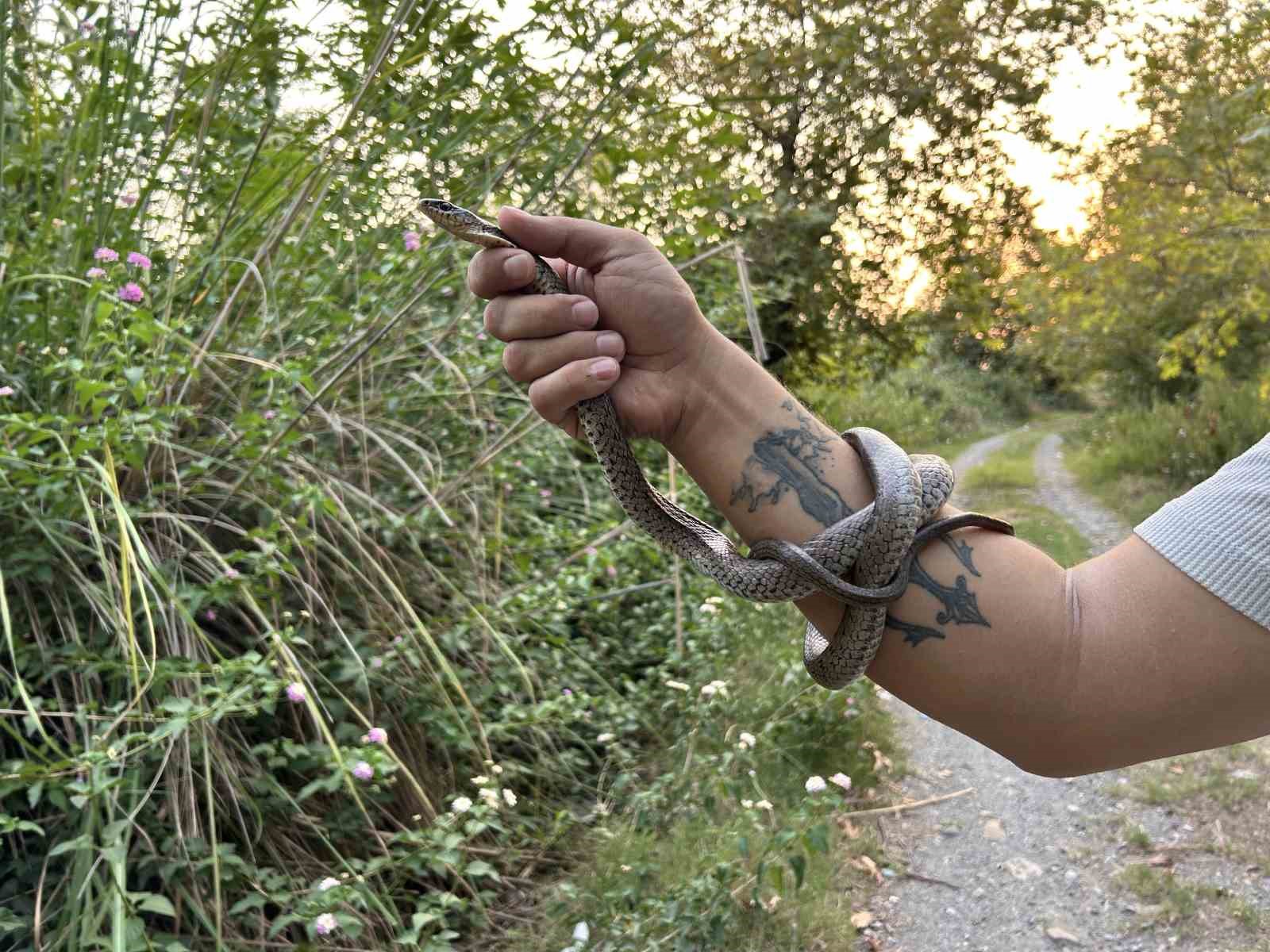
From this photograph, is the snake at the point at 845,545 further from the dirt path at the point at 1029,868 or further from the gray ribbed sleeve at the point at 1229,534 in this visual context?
the dirt path at the point at 1029,868

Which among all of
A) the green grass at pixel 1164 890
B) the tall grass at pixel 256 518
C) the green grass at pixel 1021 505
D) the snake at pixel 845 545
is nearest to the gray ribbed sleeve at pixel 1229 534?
the snake at pixel 845 545

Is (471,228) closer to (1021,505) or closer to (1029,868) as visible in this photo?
(1029,868)

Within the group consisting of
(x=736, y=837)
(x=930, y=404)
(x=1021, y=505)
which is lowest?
(x=930, y=404)

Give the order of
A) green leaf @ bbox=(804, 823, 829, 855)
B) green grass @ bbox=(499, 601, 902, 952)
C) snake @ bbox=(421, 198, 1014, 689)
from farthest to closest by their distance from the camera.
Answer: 1. green grass @ bbox=(499, 601, 902, 952)
2. green leaf @ bbox=(804, 823, 829, 855)
3. snake @ bbox=(421, 198, 1014, 689)

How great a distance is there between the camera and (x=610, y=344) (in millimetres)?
1375

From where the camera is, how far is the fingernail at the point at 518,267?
1.34m

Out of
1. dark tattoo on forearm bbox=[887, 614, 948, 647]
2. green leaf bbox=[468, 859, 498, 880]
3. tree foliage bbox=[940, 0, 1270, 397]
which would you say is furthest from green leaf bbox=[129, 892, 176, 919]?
tree foliage bbox=[940, 0, 1270, 397]

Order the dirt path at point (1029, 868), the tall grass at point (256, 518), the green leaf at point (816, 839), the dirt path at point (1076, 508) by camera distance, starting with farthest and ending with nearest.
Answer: the dirt path at point (1076, 508)
the dirt path at point (1029, 868)
the green leaf at point (816, 839)
the tall grass at point (256, 518)

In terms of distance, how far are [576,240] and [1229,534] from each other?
3.08 ft

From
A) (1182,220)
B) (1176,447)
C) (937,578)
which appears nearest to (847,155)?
(1182,220)

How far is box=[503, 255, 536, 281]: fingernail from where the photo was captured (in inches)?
52.6

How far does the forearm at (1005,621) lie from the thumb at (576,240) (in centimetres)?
22

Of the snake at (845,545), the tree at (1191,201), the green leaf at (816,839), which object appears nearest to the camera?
the snake at (845,545)

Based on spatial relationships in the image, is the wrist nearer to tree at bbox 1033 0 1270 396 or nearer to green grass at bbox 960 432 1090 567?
green grass at bbox 960 432 1090 567
